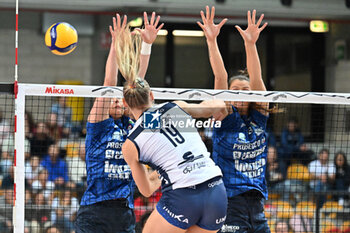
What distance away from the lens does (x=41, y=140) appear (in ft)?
36.6

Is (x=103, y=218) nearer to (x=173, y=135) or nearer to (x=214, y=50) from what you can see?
(x=173, y=135)

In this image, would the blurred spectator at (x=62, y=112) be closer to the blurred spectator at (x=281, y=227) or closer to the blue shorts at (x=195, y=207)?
the blurred spectator at (x=281, y=227)

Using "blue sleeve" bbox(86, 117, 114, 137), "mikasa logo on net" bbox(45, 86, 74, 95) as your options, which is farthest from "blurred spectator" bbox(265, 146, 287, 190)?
"mikasa logo on net" bbox(45, 86, 74, 95)

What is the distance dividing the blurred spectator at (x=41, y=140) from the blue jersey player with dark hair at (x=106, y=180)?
5830mm

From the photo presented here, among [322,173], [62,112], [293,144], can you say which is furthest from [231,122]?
[62,112]

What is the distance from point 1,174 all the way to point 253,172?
21.1 ft

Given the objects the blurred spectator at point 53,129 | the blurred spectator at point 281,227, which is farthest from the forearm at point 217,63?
the blurred spectator at point 53,129

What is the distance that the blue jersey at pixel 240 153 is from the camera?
550cm

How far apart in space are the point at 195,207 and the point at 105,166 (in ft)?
4.89

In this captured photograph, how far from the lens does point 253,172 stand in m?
5.56

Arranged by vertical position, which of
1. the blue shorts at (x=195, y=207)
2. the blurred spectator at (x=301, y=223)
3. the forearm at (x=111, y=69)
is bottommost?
the blurred spectator at (x=301, y=223)

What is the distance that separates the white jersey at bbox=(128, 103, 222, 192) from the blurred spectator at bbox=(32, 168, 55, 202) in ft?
16.6

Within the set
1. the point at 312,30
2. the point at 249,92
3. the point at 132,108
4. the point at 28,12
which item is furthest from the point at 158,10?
the point at 132,108

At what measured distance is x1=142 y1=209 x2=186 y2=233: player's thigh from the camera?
4227 mm
